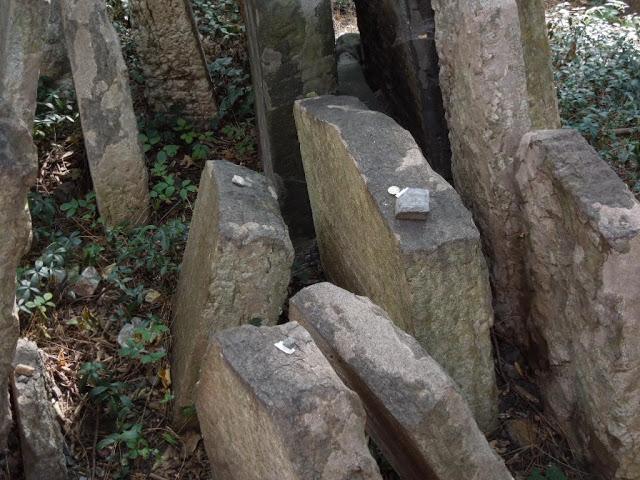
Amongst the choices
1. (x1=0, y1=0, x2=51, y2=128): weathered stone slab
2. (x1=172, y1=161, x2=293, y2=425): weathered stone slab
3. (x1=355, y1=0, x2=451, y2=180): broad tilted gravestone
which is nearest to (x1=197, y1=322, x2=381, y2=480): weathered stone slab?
(x1=172, y1=161, x2=293, y2=425): weathered stone slab

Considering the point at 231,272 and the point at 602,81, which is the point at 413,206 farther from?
the point at 602,81

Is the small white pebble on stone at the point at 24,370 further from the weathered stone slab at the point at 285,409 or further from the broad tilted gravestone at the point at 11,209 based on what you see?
the weathered stone slab at the point at 285,409

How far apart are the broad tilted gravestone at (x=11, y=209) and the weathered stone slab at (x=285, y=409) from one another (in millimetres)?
564

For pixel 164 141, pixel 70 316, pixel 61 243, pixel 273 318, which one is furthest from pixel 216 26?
pixel 273 318

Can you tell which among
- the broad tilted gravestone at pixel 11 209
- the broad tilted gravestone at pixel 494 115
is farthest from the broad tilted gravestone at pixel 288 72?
the broad tilted gravestone at pixel 11 209

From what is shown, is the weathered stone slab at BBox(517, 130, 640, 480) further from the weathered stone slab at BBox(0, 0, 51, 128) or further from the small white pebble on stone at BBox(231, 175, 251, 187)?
the weathered stone slab at BBox(0, 0, 51, 128)

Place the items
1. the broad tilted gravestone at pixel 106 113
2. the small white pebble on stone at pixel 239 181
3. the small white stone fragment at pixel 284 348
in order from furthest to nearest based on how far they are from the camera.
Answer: the broad tilted gravestone at pixel 106 113 → the small white pebble on stone at pixel 239 181 → the small white stone fragment at pixel 284 348

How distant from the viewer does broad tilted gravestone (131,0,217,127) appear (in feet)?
14.5

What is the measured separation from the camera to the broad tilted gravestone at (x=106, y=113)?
12.5 feet

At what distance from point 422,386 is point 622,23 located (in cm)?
371

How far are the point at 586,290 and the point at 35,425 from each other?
181 cm

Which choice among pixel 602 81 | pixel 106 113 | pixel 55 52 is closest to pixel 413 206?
pixel 106 113

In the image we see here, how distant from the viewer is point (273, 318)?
3125 millimetres

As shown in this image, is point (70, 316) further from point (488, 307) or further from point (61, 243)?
point (488, 307)
